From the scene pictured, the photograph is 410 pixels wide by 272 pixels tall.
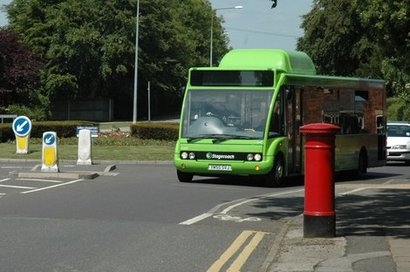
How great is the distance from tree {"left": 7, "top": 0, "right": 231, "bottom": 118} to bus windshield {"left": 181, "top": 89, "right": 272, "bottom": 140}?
49898 millimetres

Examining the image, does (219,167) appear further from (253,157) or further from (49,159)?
(49,159)

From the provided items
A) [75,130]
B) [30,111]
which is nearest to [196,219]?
[75,130]

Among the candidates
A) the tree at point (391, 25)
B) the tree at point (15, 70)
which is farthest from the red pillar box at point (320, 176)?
the tree at point (15, 70)

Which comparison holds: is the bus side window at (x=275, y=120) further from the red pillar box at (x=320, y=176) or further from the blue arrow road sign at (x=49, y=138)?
the red pillar box at (x=320, y=176)

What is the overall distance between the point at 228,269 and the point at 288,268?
2.14ft

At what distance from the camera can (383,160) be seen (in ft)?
81.8

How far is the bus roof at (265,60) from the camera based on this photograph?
19891 mm

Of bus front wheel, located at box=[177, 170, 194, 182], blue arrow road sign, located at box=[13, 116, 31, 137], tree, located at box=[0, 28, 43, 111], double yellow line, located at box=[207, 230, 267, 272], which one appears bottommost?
double yellow line, located at box=[207, 230, 267, 272]

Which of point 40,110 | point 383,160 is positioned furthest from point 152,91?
point 383,160

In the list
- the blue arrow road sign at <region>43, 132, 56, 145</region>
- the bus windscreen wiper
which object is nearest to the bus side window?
the bus windscreen wiper

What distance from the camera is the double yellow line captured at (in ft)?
28.5

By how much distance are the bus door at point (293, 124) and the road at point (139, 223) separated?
0.67 meters

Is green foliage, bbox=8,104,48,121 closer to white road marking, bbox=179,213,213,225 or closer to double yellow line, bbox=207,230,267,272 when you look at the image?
white road marking, bbox=179,213,213,225

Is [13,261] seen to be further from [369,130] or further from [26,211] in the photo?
[369,130]
